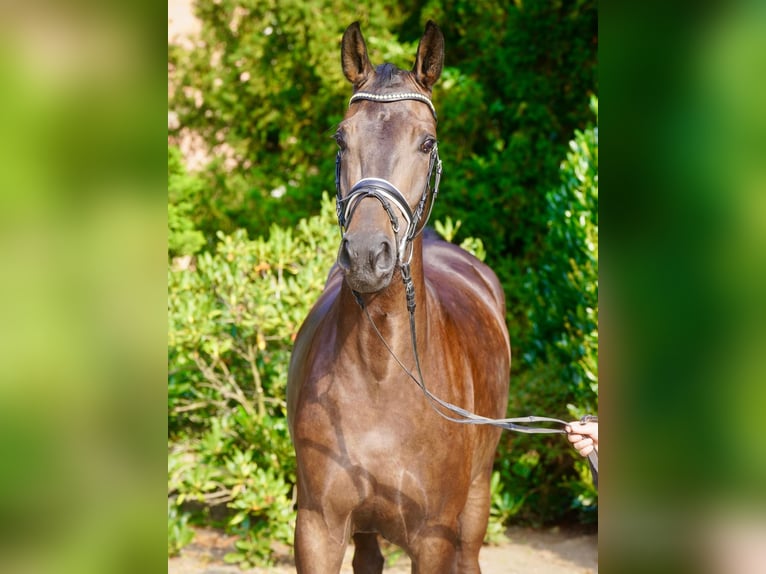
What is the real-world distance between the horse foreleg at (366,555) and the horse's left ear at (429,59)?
78.1 inches

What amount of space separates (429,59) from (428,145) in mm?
387

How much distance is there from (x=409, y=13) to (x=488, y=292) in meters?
4.77

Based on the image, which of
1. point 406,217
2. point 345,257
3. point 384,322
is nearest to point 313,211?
point 384,322

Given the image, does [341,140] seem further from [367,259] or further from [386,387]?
[386,387]

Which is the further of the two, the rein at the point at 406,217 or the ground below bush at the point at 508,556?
Result: the ground below bush at the point at 508,556

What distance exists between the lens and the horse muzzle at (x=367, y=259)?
2.36 m

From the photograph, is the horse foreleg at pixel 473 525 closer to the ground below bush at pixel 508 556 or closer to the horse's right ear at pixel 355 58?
the ground below bush at pixel 508 556

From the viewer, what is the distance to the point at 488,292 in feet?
15.8

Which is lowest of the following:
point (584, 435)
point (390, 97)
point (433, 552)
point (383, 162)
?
point (433, 552)

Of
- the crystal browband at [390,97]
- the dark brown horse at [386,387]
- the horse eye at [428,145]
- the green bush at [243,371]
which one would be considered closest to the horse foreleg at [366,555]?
the dark brown horse at [386,387]

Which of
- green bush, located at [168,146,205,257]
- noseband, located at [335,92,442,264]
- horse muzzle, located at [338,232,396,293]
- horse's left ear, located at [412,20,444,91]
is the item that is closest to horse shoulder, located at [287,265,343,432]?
noseband, located at [335,92,442,264]

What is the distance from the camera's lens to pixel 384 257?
2410 mm

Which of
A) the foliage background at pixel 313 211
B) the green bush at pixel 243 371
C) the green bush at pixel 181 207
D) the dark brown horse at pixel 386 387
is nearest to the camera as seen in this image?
the dark brown horse at pixel 386 387
